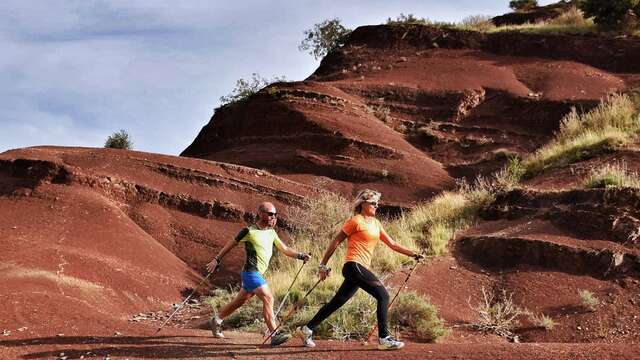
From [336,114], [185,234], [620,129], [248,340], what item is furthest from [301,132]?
[248,340]

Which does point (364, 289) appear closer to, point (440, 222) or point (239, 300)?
point (239, 300)

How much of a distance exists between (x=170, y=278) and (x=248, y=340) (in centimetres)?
795

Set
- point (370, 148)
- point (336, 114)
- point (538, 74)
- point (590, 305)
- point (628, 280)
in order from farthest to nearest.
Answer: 1. point (538, 74)
2. point (336, 114)
3. point (370, 148)
4. point (628, 280)
5. point (590, 305)

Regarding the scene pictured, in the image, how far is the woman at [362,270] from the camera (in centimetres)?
848

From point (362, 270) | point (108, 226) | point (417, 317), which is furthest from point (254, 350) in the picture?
point (108, 226)

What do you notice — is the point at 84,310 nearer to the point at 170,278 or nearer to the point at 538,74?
the point at 170,278

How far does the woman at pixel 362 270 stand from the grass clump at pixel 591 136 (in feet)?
40.3

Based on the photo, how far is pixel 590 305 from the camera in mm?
12484

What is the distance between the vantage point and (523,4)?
55.3 meters

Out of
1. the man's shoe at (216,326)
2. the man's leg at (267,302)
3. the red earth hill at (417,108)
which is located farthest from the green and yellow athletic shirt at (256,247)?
the red earth hill at (417,108)

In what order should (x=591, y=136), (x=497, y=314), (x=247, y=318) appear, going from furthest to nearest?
(x=591, y=136) < (x=247, y=318) < (x=497, y=314)

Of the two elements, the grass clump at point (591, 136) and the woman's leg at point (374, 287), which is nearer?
the woman's leg at point (374, 287)

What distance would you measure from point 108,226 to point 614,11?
92.9 ft

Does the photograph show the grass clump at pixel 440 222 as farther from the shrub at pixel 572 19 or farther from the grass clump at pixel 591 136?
the shrub at pixel 572 19
